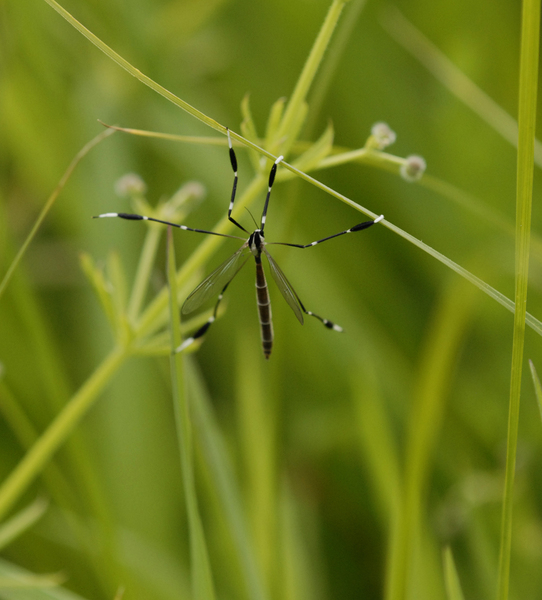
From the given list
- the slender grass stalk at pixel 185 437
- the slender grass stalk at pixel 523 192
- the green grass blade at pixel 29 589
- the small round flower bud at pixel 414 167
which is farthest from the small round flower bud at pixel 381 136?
the green grass blade at pixel 29 589

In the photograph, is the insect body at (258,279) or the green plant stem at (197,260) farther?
the insect body at (258,279)

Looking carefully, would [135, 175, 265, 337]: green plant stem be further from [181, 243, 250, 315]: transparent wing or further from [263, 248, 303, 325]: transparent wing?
[263, 248, 303, 325]: transparent wing

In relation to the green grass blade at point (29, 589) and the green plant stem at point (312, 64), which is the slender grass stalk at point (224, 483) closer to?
the green grass blade at point (29, 589)

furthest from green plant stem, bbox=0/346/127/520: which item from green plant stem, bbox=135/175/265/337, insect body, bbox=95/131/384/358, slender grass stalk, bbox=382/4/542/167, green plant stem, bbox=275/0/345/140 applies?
slender grass stalk, bbox=382/4/542/167

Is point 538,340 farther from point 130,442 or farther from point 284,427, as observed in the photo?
point 130,442

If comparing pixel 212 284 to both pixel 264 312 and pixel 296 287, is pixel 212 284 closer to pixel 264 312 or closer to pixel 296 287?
pixel 264 312
